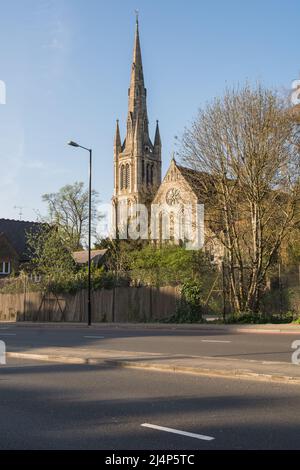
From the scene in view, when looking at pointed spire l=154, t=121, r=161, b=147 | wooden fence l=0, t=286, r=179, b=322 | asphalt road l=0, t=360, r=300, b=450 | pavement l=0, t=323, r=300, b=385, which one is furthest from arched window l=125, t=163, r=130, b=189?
asphalt road l=0, t=360, r=300, b=450

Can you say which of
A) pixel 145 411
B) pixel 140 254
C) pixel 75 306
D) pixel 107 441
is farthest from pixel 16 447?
pixel 140 254

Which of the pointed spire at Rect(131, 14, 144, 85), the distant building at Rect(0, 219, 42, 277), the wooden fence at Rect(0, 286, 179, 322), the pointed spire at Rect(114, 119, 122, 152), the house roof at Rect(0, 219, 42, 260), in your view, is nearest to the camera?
the wooden fence at Rect(0, 286, 179, 322)

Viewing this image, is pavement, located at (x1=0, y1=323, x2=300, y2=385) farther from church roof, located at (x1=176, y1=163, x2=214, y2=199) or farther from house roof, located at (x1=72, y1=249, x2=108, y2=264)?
house roof, located at (x1=72, y1=249, x2=108, y2=264)

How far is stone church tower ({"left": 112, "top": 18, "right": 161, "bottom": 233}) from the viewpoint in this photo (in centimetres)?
10375

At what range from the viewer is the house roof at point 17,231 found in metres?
68.2

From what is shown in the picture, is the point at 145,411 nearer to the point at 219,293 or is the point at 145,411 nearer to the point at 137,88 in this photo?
the point at 219,293

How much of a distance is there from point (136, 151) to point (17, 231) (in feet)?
133

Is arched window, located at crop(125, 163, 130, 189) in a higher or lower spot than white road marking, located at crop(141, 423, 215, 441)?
higher

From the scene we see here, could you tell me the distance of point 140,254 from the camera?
44250 mm

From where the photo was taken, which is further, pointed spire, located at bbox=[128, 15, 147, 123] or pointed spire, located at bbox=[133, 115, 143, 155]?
pointed spire, located at bbox=[128, 15, 147, 123]

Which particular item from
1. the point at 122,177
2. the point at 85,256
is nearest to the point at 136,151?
the point at 122,177

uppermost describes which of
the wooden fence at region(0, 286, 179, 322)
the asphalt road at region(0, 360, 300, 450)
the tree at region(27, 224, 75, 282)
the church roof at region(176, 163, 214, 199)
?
the church roof at region(176, 163, 214, 199)

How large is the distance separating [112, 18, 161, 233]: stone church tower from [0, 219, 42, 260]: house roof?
2933 centimetres

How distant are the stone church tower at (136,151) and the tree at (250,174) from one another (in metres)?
71.7
